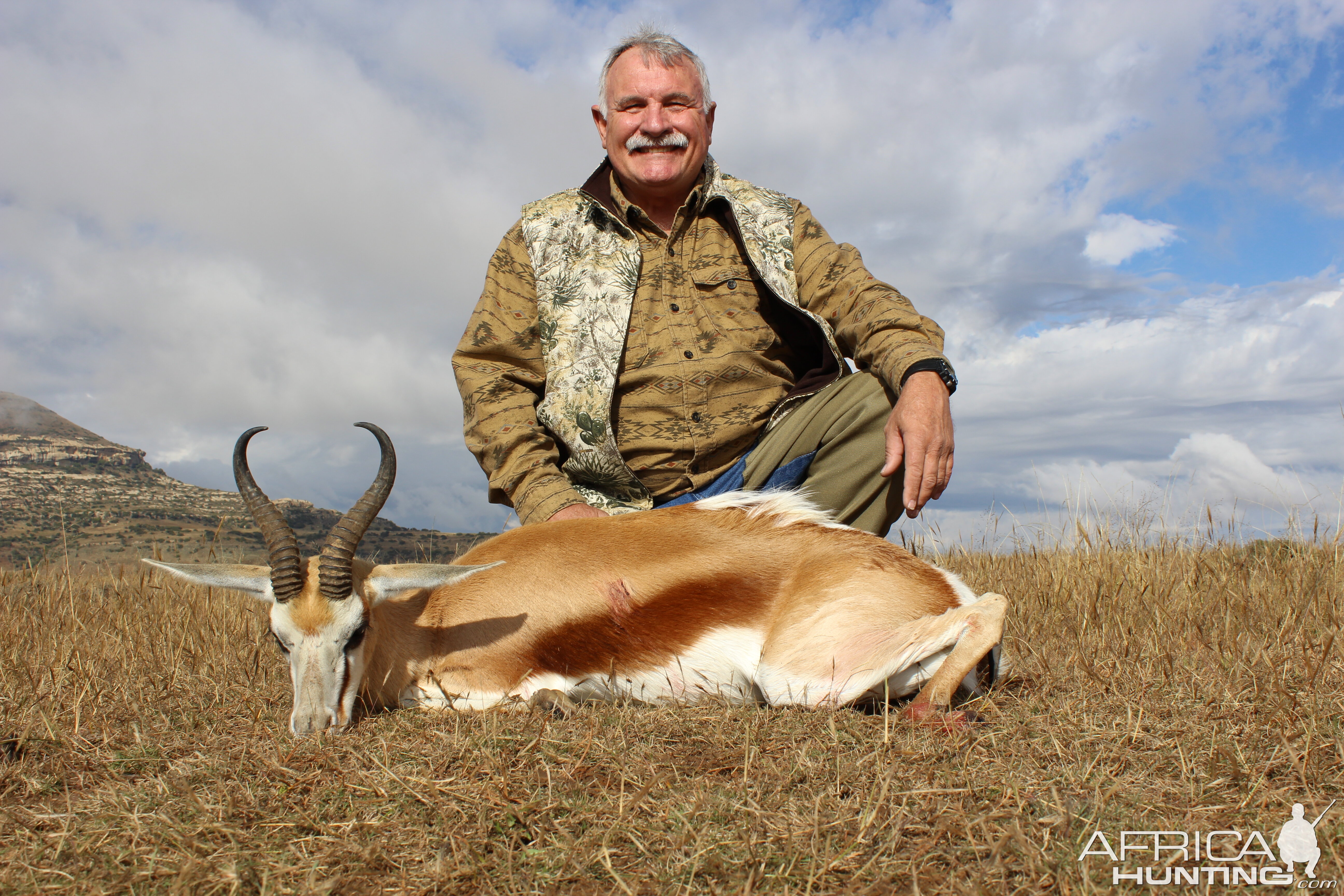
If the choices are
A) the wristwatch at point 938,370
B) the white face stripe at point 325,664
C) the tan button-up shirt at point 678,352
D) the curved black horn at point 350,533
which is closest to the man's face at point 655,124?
the tan button-up shirt at point 678,352

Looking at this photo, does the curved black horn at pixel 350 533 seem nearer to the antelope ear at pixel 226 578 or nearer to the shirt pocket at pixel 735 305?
the antelope ear at pixel 226 578

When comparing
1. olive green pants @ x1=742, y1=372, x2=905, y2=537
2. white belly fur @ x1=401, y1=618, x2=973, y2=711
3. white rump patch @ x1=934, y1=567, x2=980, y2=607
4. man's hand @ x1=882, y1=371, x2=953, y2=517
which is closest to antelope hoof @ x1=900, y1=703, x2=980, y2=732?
white belly fur @ x1=401, y1=618, x2=973, y2=711

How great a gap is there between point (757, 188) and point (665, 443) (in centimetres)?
188

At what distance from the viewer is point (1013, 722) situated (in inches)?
111

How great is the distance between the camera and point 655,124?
4906mm

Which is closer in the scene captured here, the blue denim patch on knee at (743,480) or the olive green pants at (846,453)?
the olive green pants at (846,453)

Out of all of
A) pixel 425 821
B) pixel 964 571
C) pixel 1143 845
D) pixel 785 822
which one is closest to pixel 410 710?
pixel 425 821

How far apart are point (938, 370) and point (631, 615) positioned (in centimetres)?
190

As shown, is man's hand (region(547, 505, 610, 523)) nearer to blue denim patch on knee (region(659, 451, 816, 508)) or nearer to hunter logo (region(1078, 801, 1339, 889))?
blue denim patch on knee (region(659, 451, 816, 508))

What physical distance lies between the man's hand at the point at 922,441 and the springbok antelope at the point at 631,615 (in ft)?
1.29

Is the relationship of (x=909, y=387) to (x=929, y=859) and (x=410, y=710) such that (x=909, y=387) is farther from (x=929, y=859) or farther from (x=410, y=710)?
(x=410, y=710)

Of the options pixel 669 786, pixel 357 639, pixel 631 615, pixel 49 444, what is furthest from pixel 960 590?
pixel 49 444

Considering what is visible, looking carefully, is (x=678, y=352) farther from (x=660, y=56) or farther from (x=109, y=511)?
(x=109, y=511)

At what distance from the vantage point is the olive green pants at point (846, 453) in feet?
14.3
